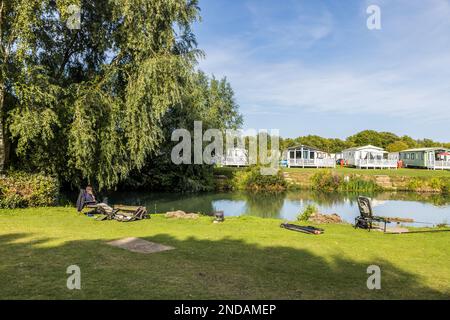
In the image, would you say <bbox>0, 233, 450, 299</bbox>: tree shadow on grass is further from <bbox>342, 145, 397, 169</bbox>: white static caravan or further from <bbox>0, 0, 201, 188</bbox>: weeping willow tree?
<bbox>342, 145, 397, 169</bbox>: white static caravan

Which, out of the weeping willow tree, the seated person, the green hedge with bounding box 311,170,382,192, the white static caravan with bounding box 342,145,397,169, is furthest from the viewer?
the white static caravan with bounding box 342,145,397,169

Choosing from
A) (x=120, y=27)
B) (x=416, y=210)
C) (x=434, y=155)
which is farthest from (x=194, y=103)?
(x=434, y=155)

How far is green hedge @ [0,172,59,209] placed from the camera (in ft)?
40.9

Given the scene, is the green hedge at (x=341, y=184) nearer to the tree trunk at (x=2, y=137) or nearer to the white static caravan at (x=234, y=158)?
the white static caravan at (x=234, y=158)

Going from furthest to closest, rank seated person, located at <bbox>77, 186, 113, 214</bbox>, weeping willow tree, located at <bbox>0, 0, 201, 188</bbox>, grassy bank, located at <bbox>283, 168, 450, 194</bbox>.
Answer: grassy bank, located at <bbox>283, 168, 450, 194</bbox> < weeping willow tree, located at <bbox>0, 0, 201, 188</bbox> < seated person, located at <bbox>77, 186, 113, 214</bbox>

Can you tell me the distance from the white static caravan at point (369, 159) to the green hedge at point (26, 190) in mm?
41984

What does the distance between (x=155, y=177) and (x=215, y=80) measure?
28.2 meters

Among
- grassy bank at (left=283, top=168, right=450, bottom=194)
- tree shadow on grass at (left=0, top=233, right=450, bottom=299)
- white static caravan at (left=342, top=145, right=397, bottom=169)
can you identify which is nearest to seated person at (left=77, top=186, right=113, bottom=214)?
tree shadow on grass at (left=0, top=233, right=450, bottom=299)

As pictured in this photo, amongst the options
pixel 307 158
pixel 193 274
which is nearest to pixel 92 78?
pixel 193 274

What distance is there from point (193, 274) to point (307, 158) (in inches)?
1774

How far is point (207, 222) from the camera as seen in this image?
11.2 meters

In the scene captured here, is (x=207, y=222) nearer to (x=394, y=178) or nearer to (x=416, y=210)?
(x=416, y=210)

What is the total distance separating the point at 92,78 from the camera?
1641cm

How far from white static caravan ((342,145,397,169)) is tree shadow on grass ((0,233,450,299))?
143 feet
